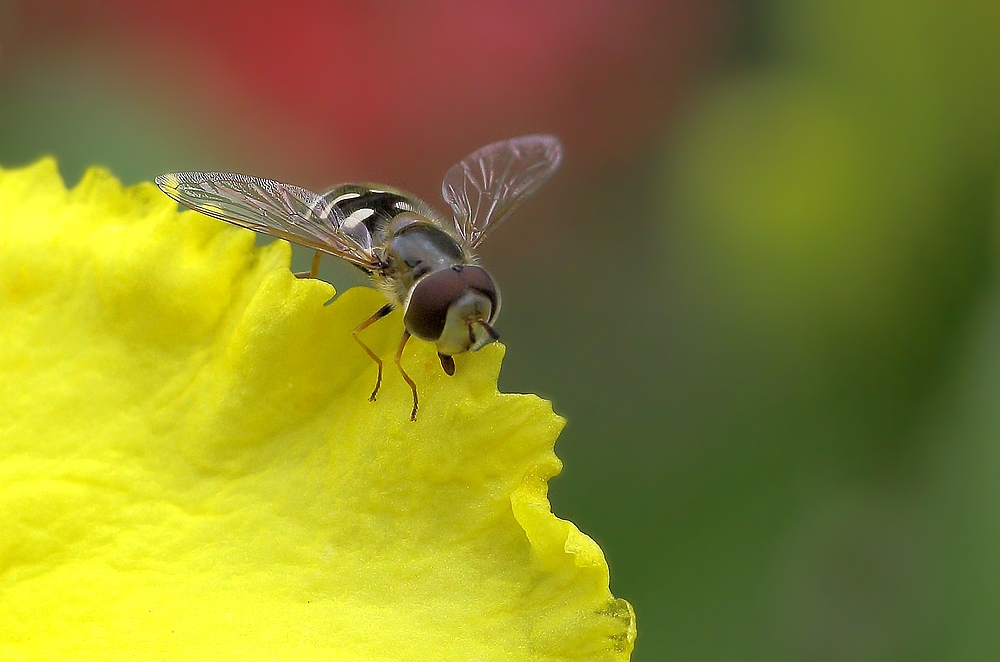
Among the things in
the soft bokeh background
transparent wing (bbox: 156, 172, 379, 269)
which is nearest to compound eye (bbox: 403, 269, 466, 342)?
transparent wing (bbox: 156, 172, 379, 269)

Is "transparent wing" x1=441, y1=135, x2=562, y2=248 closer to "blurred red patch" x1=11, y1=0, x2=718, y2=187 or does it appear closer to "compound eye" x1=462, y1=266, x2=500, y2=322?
"compound eye" x1=462, y1=266, x2=500, y2=322

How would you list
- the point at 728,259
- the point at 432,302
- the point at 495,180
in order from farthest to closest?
the point at 728,259 < the point at 495,180 < the point at 432,302

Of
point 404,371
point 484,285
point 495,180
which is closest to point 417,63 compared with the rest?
point 495,180

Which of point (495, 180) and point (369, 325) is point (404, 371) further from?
point (495, 180)

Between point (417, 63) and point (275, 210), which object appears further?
point (417, 63)

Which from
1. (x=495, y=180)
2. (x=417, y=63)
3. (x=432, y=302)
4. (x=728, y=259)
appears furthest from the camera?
(x=417, y=63)

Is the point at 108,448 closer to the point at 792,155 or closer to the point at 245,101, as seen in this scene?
the point at 792,155

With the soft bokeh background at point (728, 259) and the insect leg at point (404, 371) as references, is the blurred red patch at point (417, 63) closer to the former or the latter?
the soft bokeh background at point (728, 259)

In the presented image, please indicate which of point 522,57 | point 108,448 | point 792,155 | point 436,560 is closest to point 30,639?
point 108,448

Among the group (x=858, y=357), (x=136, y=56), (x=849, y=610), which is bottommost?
(x=849, y=610)
